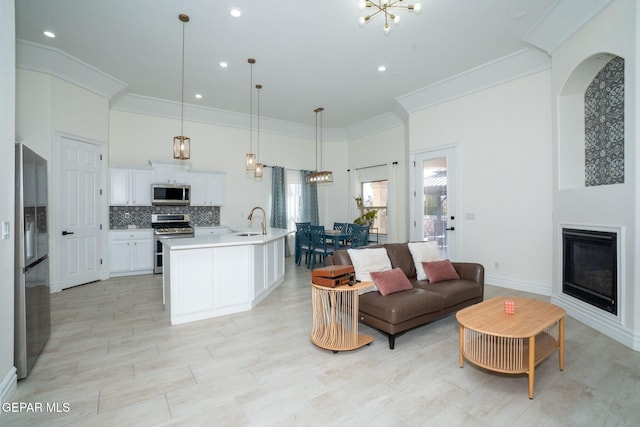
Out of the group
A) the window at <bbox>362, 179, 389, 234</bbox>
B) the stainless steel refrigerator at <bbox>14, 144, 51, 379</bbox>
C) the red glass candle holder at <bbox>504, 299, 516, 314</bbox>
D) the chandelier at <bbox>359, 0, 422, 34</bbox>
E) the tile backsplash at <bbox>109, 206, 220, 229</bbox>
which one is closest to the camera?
the stainless steel refrigerator at <bbox>14, 144, 51, 379</bbox>

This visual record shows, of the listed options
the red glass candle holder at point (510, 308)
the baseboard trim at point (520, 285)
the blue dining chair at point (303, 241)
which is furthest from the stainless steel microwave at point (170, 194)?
the baseboard trim at point (520, 285)

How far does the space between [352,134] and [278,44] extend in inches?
175

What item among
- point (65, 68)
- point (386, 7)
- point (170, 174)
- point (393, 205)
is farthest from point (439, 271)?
point (65, 68)

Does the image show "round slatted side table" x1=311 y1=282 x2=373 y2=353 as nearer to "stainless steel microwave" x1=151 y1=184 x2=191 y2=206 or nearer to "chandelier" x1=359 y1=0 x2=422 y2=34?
"chandelier" x1=359 y1=0 x2=422 y2=34

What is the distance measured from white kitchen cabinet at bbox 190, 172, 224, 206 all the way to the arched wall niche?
623cm

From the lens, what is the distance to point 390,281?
3.24 m

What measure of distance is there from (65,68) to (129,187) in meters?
2.17

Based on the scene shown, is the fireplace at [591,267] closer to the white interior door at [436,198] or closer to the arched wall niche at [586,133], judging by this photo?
Result: the arched wall niche at [586,133]

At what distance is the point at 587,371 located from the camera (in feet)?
8.15

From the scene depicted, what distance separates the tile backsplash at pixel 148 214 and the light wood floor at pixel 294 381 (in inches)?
120

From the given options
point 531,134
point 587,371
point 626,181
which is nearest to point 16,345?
point 587,371

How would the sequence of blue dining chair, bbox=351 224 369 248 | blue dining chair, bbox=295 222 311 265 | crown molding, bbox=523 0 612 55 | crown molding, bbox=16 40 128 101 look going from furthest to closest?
blue dining chair, bbox=295 222 311 265
blue dining chair, bbox=351 224 369 248
crown molding, bbox=16 40 128 101
crown molding, bbox=523 0 612 55

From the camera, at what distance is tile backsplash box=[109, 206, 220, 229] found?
20.0ft

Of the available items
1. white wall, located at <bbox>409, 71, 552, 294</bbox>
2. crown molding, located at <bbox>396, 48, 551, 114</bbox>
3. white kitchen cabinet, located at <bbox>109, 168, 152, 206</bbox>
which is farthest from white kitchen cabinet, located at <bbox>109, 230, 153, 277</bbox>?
white wall, located at <bbox>409, 71, 552, 294</bbox>
